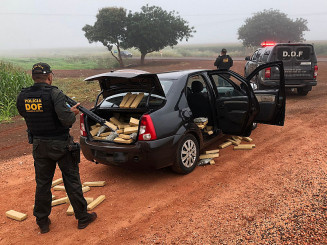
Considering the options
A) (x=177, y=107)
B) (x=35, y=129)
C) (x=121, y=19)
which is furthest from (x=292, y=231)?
(x=121, y=19)

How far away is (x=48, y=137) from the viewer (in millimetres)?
3295

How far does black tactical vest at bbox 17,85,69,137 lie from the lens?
10.4 feet

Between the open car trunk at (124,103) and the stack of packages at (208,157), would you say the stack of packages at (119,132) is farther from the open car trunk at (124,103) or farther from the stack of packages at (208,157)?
the stack of packages at (208,157)

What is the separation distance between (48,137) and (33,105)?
1.31ft

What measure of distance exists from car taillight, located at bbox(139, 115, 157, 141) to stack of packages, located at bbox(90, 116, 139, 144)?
25 cm

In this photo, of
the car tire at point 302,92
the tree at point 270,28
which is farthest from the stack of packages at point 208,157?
the tree at point 270,28

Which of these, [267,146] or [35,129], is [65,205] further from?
[267,146]

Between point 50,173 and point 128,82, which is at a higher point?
point 128,82

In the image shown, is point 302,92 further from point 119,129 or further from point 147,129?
point 147,129

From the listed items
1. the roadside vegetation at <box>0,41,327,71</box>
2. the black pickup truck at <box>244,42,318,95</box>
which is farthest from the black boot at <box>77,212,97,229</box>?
the roadside vegetation at <box>0,41,327,71</box>

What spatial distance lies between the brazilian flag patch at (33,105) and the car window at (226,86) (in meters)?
3.34

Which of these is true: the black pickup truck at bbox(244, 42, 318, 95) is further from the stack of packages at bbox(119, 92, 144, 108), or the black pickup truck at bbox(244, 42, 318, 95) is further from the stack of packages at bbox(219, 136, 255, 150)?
the stack of packages at bbox(119, 92, 144, 108)

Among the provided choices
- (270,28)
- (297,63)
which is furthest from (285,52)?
(270,28)

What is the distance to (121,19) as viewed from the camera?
2973 cm
